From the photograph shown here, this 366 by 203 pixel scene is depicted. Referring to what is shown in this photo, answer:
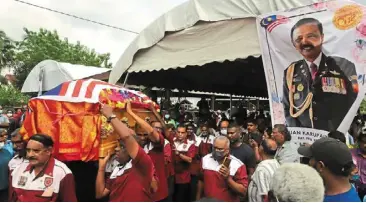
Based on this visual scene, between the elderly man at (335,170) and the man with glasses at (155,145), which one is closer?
the elderly man at (335,170)

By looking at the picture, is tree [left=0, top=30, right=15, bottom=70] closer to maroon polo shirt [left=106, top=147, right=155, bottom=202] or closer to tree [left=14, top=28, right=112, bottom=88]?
tree [left=14, top=28, right=112, bottom=88]

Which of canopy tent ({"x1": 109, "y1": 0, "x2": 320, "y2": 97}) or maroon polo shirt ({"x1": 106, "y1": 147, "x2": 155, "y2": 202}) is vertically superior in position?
canopy tent ({"x1": 109, "y1": 0, "x2": 320, "y2": 97})

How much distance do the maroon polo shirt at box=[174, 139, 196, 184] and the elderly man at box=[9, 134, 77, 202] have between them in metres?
2.98

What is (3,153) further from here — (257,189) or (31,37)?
(31,37)

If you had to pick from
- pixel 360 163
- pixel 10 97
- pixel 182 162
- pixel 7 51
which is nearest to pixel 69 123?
pixel 182 162

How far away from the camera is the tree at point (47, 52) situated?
31188 millimetres

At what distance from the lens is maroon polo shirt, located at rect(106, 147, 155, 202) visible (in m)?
2.99

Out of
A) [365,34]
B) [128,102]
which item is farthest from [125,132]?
[365,34]

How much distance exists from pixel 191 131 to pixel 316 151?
3.84 metres

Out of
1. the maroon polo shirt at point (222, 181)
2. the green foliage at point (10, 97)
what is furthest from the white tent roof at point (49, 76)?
the green foliage at point (10, 97)

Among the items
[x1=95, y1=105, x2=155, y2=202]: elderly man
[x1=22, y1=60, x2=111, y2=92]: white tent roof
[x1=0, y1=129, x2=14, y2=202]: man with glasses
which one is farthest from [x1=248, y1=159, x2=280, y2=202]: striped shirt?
[x1=22, y1=60, x2=111, y2=92]: white tent roof

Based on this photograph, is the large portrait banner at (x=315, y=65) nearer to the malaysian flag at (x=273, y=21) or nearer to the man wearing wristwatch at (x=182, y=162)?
the malaysian flag at (x=273, y=21)

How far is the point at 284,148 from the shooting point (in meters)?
4.07

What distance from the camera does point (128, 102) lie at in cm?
404
